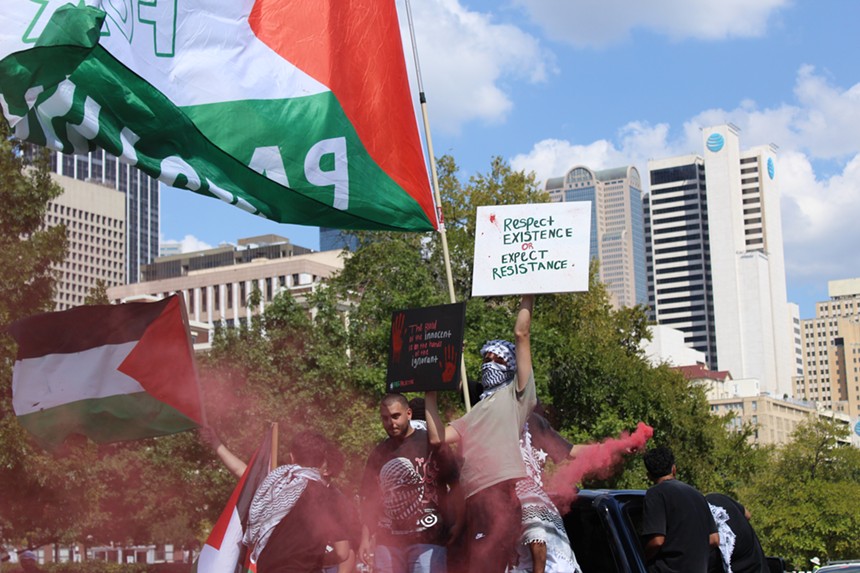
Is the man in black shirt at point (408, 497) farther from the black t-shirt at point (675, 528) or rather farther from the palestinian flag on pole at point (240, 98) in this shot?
the palestinian flag on pole at point (240, 98)

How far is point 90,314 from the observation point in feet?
24.4

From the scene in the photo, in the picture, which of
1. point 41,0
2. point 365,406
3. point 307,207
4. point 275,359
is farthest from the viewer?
point 275,359

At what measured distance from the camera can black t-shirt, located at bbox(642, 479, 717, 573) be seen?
6.52 m

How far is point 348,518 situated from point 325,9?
3.84m

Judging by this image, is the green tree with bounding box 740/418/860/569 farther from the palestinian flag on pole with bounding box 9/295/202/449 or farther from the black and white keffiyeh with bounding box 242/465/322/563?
the black and white keffiyeh with bounding box 242/465/322/563

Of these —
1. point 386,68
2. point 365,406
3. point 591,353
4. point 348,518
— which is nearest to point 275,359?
point 365,406

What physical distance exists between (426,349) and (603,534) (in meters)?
1.48

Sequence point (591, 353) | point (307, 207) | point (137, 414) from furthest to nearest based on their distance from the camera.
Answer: point (591, 353) → point (307, 207) → point (137, 414)

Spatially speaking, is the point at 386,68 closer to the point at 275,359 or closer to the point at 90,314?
the point at 90,314

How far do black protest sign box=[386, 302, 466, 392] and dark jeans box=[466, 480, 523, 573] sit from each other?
0.66 m

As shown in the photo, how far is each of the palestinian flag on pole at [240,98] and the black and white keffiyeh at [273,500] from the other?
2.26 meters

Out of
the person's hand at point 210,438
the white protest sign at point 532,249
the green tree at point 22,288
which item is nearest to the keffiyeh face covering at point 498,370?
the white protest sign at point 532,249

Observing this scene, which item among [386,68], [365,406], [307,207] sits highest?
[386,68]

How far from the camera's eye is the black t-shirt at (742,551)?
7.16 metres
